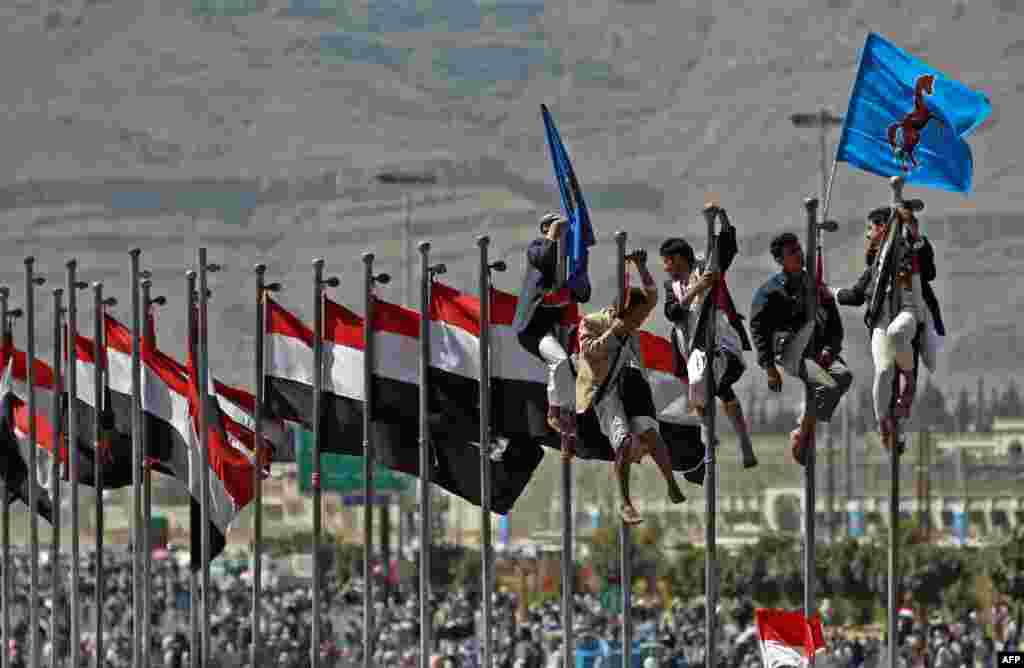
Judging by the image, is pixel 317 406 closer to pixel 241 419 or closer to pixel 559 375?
pixel 241 419

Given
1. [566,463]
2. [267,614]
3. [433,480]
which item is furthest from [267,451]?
[267,614]

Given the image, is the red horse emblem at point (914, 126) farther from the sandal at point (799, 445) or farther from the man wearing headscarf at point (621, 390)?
the man wearing headscarf at point (621, 390)

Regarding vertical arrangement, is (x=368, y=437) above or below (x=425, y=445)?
above

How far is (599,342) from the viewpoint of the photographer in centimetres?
2630

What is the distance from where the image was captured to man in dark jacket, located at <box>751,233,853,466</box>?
24469 mm

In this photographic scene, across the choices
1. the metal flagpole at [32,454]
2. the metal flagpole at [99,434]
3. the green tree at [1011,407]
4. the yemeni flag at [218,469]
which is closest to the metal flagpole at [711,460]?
the yemeni flag at [218,469]

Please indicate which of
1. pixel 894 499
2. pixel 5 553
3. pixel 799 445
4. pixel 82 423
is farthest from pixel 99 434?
pixel 894 499

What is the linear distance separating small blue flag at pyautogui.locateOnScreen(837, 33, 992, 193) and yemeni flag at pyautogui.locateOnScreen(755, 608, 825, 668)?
391cm

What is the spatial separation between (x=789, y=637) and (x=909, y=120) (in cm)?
456

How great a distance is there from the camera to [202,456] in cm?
3369

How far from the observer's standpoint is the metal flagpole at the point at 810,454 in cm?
2402

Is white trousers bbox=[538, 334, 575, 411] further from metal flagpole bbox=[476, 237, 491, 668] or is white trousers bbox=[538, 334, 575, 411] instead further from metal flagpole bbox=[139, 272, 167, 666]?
metal flagpole bbox=[139, 272, 167, 666]

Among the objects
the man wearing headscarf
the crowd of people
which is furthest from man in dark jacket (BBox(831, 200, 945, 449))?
the crowd of people

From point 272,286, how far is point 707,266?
9072 mm
